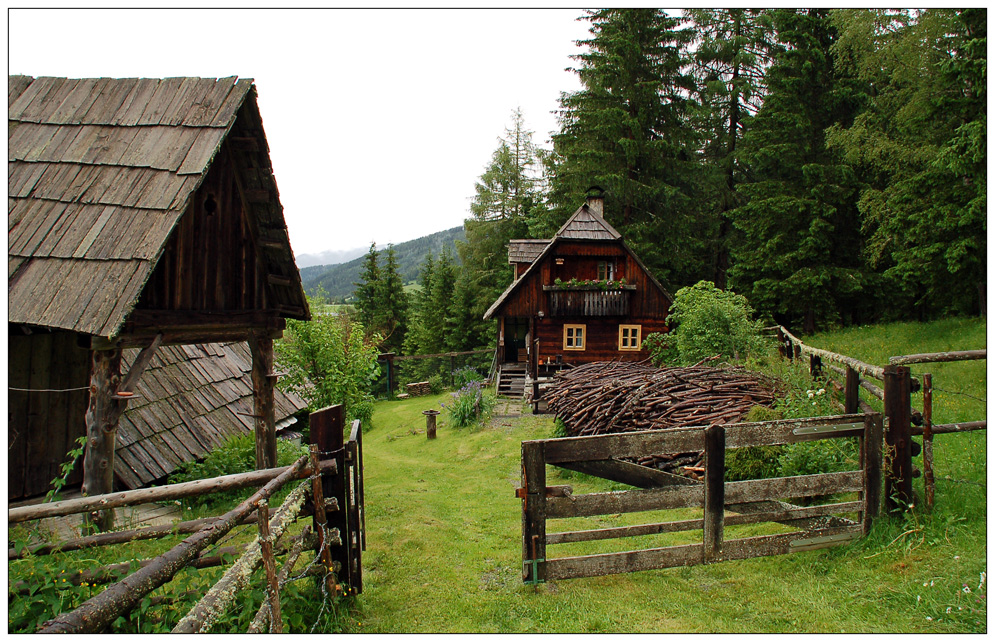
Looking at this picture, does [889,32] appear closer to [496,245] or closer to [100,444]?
[496,245]

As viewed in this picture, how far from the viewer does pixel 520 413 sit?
17.1m

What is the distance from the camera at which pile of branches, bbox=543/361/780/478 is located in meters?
8.99

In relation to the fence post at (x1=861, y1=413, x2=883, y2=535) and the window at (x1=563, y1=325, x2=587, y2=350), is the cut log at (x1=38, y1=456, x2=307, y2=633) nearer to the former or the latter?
the fence post at (x1=861, y1=413, x2=883, y2=535)

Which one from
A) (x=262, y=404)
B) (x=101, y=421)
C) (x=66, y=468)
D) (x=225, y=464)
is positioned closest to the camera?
(x=66, y=468)

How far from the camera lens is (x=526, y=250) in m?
25.2

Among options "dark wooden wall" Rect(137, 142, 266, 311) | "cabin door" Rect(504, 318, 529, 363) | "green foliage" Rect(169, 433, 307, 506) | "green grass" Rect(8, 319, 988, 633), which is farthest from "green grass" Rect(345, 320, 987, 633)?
"cabin door" Rect(504, 318, 529, 363)

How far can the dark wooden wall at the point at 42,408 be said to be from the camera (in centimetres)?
686

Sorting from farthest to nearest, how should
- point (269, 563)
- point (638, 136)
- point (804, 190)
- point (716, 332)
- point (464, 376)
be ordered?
1. point (464, 376)
2. point (638, 136)
3. point (804, 190)
4. point (716, 332)
5. point (269, 563)

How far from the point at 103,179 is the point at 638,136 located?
76.1ft

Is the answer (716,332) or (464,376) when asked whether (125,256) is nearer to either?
(716,332)

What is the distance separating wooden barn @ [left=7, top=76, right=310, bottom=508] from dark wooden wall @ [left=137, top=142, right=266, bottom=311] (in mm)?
19

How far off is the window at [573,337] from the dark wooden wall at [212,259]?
15.5 meters

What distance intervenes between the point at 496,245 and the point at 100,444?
94.6 ft

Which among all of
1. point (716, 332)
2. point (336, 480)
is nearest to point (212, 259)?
point (336, 480)
